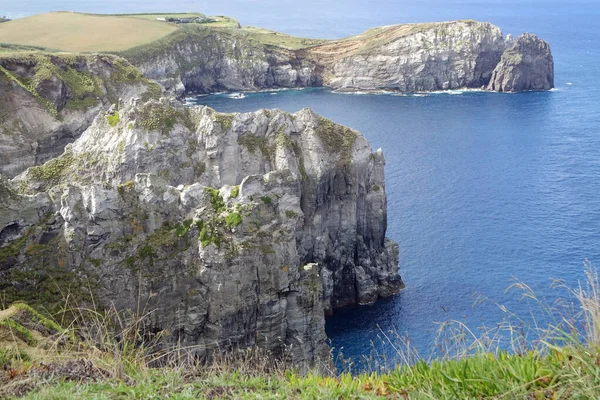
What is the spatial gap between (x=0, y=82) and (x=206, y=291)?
63.2 metres

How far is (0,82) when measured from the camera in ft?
321

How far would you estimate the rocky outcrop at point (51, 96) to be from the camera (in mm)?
92562

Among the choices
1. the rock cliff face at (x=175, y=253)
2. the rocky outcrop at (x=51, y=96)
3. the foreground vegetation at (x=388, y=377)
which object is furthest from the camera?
the rocky outcrop at (x=51, y=96)

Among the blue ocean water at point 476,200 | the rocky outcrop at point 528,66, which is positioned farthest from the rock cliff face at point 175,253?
the rocky outcrop at point 528,66

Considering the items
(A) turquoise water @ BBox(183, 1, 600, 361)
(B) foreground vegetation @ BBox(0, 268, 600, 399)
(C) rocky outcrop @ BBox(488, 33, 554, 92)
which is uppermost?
(C) rocky outcrop @ BBox(488, 33, 554, 92)

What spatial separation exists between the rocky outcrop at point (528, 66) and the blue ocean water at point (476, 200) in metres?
11.1

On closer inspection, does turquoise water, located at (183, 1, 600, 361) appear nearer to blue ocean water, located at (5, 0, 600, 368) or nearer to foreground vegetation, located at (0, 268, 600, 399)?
blue ocean water, located at (5, 0, 600, 368)

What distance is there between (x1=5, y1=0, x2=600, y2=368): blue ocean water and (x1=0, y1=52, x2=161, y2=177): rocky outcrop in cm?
4892

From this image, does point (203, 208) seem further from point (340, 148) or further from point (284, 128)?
point (340, 148)

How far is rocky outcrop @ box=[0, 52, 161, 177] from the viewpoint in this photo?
92.6 meters

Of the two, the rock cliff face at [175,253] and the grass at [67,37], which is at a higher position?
the grass at [67,37]

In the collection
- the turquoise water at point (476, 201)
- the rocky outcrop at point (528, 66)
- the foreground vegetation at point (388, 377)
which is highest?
the rocky outcrop at point (528, 66)

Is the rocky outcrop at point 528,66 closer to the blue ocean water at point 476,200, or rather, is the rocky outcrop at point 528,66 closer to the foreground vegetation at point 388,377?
the blue ocean water at point 476,200

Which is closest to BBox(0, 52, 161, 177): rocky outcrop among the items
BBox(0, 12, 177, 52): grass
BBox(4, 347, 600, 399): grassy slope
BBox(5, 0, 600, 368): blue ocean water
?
BBox(5, 0, 600, 368): blue ocean water
